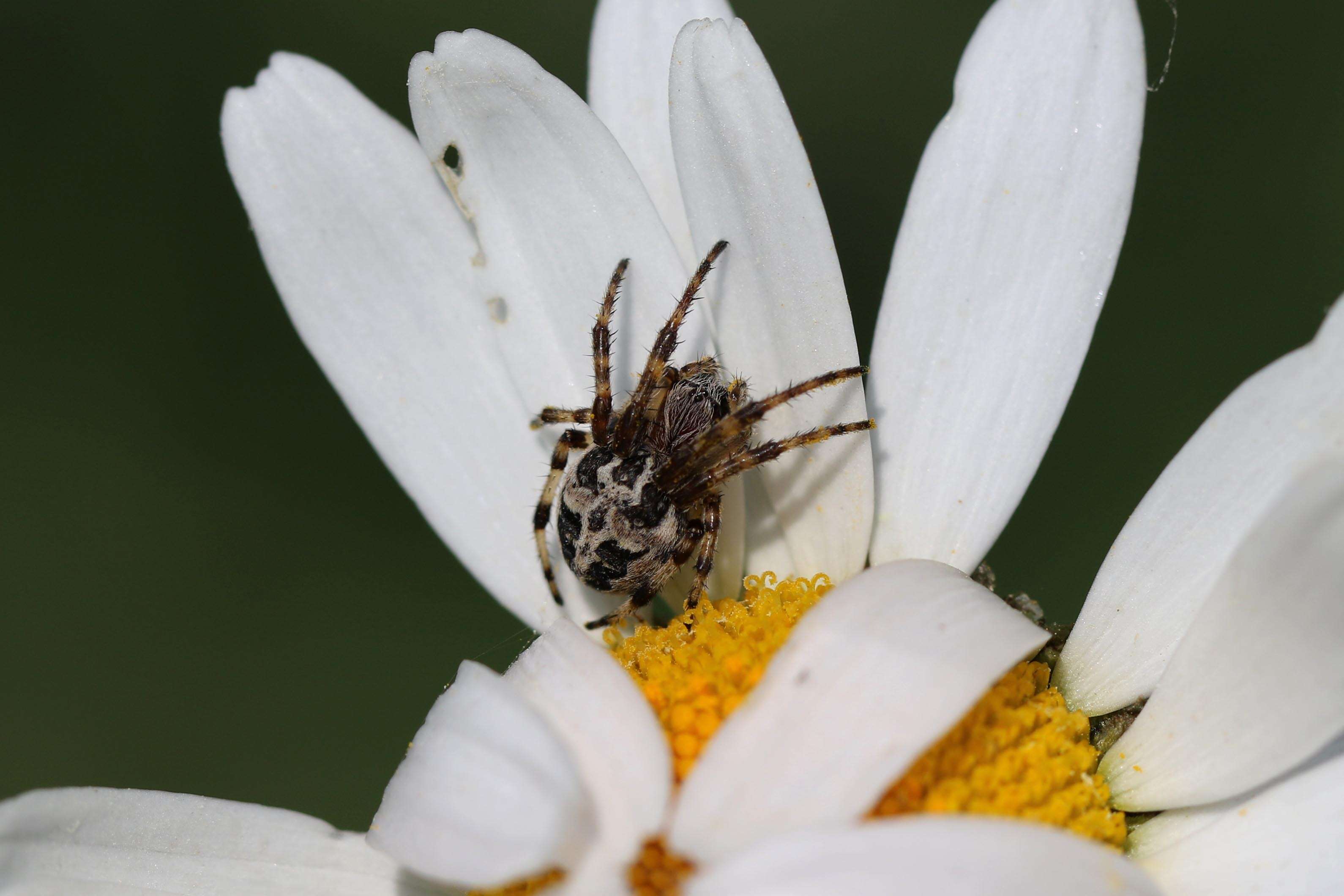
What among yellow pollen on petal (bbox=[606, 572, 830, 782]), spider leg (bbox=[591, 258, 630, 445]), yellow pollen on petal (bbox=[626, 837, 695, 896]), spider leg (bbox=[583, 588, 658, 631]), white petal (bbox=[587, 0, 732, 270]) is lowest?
yellow pollen on petal (bbox=[626, 837, 695, 896])

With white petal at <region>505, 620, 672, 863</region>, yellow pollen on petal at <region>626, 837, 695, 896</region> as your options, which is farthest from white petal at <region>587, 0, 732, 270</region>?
yellow pollen on petal at <region>626, 837, 695, 896</region>

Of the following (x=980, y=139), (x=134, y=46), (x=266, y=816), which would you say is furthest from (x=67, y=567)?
(x=980, y=139)

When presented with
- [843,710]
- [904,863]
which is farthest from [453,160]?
[904,863]

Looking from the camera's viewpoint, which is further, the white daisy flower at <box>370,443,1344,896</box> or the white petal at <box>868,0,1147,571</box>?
the white petal at <box>868,0,1147,571</box>

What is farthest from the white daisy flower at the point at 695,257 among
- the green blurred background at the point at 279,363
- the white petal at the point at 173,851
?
the green blurred background at the point at 279,363

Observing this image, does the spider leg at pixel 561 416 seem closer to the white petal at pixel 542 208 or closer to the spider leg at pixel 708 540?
the white petal at pixel 542 208

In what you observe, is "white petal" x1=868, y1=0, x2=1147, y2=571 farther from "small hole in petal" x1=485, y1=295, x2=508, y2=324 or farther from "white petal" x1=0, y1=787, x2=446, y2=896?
"white petal" x1=0, y1=787, x2=446, y2=896
